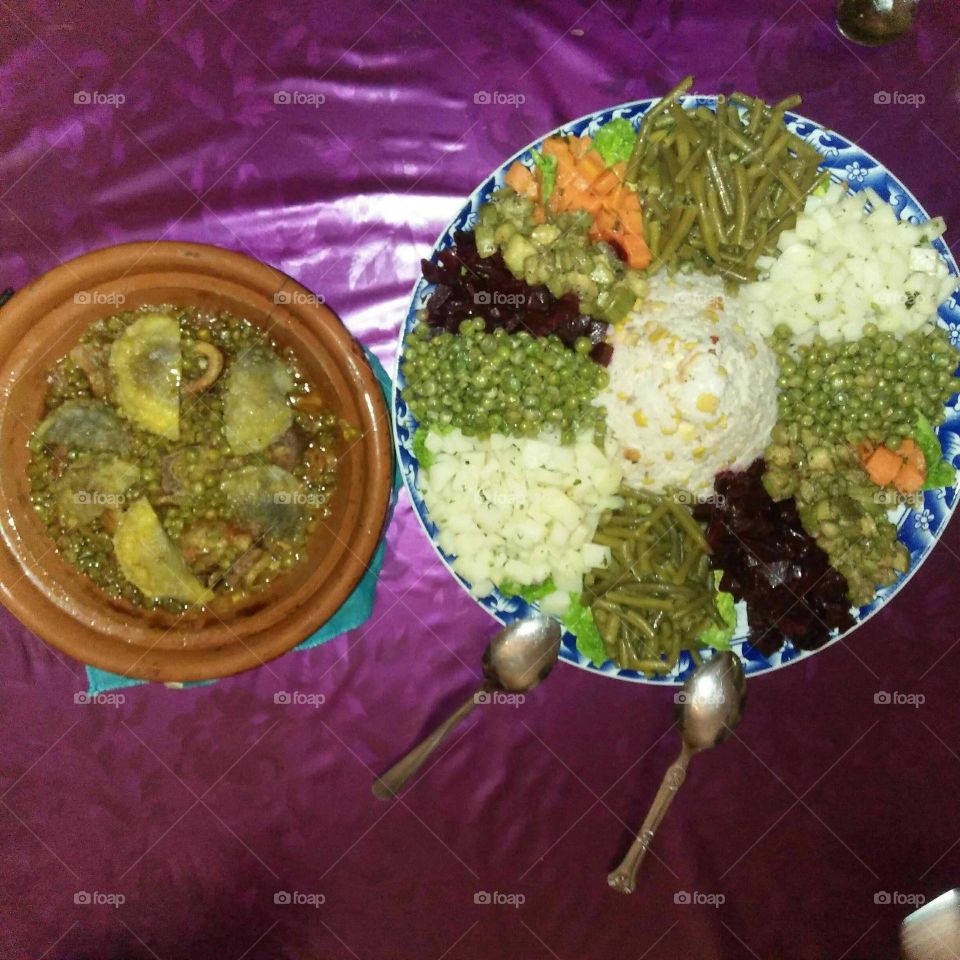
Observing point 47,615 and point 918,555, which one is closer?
point 47,615

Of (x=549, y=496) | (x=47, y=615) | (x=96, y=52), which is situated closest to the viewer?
(x=47, y=615)

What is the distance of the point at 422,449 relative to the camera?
→ 2.99 metres

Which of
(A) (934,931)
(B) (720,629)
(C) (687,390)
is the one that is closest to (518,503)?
(C) (687,390)

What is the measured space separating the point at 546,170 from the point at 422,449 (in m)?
1.23

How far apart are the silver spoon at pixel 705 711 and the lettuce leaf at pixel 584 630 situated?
0.38 meters

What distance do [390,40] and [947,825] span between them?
14.6ft

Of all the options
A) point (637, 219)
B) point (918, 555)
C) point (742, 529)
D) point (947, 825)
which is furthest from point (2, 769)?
point (947, 825)

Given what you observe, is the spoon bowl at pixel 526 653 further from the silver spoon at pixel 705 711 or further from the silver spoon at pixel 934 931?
the silver spoon at pixel 934 931

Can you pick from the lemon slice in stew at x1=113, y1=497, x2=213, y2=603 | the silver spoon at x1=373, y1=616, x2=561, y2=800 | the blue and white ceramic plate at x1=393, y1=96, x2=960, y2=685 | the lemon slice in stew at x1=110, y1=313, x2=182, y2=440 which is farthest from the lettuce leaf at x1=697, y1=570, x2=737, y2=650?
the lemon slice in stew at x1=110, y1=313, x2=182, y2=440

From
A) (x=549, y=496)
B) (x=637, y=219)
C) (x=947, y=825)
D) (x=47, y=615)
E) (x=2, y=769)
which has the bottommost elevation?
(x=2, y=769)

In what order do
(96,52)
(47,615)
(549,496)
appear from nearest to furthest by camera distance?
(47,615), (549,496), (96,52)

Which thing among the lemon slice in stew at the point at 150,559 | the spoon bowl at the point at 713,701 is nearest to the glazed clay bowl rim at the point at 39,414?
the lemon slice in stew at the point at 150,559

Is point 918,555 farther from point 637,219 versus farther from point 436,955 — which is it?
point 436,955

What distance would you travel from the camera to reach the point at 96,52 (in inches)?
127
